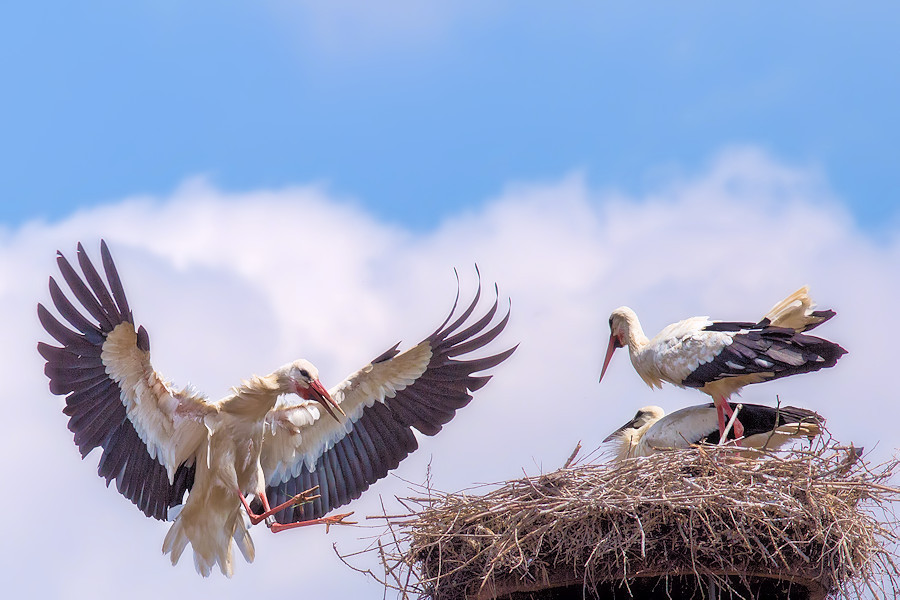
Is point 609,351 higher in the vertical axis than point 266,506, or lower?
higher

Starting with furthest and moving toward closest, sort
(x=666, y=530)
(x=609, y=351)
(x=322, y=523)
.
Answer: (x=609, y=351) → (x=322, y=523) → (x=666, y=530)

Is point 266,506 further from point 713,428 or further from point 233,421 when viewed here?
point 713,428

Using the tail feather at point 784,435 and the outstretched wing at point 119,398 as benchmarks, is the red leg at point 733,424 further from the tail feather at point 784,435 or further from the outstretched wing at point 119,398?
the outstretched wing at point 119,398

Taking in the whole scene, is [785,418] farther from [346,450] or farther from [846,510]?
[346,450]

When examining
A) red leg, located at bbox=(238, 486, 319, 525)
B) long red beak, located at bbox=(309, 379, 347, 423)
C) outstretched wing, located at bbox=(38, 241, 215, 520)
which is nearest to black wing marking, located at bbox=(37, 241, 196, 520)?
outstretched wing, located at bbox=(38, 241, 215, 520)

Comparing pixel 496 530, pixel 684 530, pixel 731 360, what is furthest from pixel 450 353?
pixel 684 530

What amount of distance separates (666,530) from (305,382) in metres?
2.72

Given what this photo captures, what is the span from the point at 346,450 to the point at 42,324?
6.84 ft

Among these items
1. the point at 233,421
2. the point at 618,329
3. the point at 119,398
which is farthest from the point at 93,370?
the point at 618,329

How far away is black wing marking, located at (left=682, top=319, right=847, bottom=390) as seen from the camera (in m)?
7.24

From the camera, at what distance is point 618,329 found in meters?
8.56

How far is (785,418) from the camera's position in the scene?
7.54 metres

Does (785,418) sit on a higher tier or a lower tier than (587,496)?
higher

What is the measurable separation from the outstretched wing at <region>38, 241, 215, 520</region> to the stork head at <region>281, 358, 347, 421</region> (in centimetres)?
49
